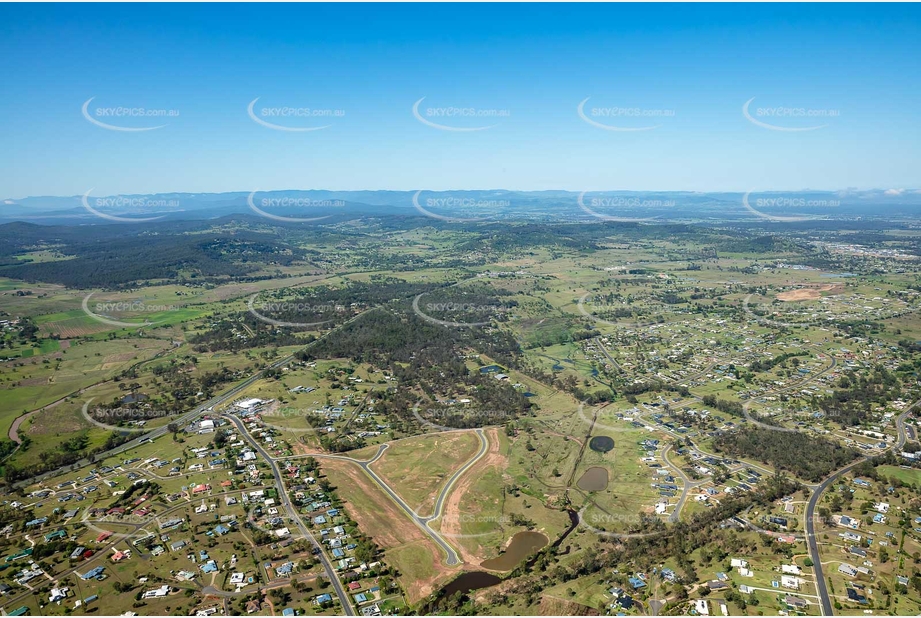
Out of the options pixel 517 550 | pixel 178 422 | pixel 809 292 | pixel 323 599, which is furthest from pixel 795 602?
pixel 809 292

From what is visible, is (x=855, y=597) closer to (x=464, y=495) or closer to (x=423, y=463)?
(x=464, y=495)

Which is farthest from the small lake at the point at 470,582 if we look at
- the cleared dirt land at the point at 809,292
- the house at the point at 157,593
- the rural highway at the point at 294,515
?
the cleared dirt land at the point at 809,292

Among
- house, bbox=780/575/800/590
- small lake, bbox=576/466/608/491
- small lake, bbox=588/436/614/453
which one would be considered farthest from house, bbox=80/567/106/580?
house, bbox=780/575/800/590

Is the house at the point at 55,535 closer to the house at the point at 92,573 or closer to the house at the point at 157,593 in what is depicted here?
the house at the point at 92,573

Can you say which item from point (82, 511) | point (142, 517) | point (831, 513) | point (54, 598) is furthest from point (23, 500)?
point (831, 513)

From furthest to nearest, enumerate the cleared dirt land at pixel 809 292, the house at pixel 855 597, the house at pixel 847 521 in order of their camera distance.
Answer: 1. the cleared dirt land at pixel 809 292
2. the house at pixel 847 521
3. the house at pixel 855 597

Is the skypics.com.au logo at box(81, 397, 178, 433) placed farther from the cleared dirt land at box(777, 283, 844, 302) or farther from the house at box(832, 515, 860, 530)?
the cleared dirt land at box(777, 283, 844, 302)

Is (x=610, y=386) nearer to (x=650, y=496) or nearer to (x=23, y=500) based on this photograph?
(x=650, y=496)
